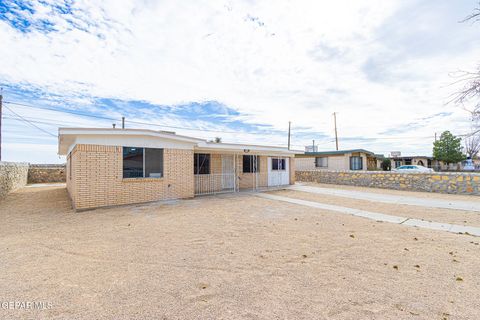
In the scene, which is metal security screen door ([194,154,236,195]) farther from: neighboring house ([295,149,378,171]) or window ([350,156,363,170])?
window ([350,156,363,170])

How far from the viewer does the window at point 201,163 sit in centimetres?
1247

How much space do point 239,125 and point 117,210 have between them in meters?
27.3

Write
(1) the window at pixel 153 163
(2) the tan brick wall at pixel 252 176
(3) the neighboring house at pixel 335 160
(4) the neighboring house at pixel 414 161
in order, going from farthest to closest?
(4) the neighboring house at pixel 414 161, (3) the neighboring house at pixel 335 160, (2) the tan brick wall at pixel 252 176, (1) the window at pixel 153 163

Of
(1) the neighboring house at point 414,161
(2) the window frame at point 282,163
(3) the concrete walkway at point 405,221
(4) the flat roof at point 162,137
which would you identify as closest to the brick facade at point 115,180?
(4) the flat roof at point 162,137

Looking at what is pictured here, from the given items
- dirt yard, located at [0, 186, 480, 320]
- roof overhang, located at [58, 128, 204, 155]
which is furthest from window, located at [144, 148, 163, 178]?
dirt yard, located at [0, 186, 480, 320]

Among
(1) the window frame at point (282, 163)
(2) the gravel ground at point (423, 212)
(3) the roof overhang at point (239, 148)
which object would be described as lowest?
(2) the gravel ground at point (423, 212)

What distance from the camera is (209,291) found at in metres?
2.92

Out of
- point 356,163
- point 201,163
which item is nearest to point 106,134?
point 201,163

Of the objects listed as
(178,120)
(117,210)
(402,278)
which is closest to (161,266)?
(402,278)

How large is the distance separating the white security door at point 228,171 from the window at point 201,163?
3.62 ft

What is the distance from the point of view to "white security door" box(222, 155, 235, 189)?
539 inches

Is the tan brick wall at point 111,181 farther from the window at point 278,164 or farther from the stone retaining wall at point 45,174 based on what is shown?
the stone retaining wall at point 45,174

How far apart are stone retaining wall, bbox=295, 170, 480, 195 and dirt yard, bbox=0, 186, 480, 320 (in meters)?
9.63

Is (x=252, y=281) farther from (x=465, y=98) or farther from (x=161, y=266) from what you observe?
(x=465, y=98)
